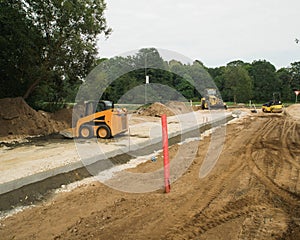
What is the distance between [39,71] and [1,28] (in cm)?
224

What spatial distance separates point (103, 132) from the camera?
11.0m

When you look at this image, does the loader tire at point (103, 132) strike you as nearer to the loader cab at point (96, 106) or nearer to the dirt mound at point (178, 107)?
the loader cab at point (96, 106)

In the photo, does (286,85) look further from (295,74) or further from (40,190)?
(40,190)

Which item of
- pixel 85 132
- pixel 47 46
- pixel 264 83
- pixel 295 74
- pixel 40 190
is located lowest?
pixel 40 190

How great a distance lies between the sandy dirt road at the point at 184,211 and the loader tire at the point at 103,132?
5.12m

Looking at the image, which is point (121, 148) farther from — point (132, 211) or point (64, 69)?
point (64, 69)

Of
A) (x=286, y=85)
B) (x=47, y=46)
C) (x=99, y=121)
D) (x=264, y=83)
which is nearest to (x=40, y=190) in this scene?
(x=99, y=121)

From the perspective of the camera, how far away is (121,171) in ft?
22.7

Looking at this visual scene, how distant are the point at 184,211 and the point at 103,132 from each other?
23.9 feet

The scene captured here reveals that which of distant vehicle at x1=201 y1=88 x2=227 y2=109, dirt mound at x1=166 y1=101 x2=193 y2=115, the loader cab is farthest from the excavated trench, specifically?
distant vehicle at x1=201 y1=88 x2=227 y2=109

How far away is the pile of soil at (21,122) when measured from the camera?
1221cm

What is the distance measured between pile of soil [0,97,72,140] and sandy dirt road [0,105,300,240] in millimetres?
8058

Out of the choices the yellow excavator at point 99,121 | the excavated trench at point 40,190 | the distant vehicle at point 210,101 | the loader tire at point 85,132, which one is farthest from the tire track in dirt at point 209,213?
the distant vehicle at point 210,101

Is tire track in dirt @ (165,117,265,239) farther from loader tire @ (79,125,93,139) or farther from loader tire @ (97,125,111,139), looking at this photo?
loader tire @ (79,125,93,139)
